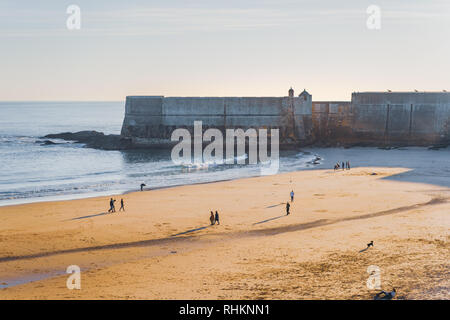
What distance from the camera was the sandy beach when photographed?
1230 cm

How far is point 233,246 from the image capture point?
1648 centimetres

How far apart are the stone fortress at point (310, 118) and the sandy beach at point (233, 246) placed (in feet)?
96.8

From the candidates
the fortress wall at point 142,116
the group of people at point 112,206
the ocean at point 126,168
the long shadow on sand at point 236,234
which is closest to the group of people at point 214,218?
the long shadow on sand at point 236,234

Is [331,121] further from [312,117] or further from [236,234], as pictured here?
[236,234]

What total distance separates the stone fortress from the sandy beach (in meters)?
29.5

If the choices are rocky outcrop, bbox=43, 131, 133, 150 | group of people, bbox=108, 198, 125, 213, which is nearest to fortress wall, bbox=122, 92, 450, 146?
rocky outcrop, bbox=43, 131, 133, 150

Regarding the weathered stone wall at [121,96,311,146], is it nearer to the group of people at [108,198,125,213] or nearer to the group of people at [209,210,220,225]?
the group of people at [108,198,125,213]

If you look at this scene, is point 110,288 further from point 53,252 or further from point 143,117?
Answer: point 143,117

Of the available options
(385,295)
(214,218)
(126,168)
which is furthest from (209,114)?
(385,295)

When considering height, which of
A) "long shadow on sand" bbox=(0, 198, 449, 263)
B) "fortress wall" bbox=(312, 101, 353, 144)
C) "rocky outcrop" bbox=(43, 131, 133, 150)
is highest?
"fortress wall" bbox=(312, 101, 353, 144)

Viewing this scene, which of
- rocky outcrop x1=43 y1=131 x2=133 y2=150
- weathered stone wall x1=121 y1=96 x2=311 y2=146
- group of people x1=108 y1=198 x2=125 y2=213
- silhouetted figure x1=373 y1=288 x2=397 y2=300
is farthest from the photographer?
rocky outcrop x1=43 y1=131 x2=133 y2=150

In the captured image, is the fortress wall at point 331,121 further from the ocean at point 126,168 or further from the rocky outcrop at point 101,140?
the rocky outcrop at point 101,140

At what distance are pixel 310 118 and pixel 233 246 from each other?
4372cm

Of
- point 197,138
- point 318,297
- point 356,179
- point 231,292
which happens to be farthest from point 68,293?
point 197,138
